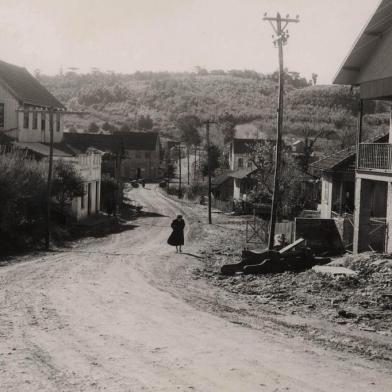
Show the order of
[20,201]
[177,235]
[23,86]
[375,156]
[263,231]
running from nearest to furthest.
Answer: [375,156] → [177,235] → [20,201] → [263,231] → [23,86]

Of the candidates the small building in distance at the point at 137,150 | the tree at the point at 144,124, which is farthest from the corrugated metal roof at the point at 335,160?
the tree at the point at 144,124

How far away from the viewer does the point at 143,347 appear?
9461 millimetres

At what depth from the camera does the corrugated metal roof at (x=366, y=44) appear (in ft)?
63.9

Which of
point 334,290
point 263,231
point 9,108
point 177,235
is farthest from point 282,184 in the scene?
point 334,290

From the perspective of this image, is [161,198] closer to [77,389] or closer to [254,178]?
[254,178]

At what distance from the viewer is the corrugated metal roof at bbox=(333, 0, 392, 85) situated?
19484mm

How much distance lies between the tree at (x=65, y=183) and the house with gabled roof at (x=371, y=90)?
17.7 m

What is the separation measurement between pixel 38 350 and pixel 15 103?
1387 inches

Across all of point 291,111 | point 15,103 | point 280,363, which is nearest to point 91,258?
point 280,363

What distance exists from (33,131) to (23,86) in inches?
161

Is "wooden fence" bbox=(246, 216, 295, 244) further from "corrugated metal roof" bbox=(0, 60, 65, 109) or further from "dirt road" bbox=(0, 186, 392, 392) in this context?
"corrugated metal roof" bbox=(0, 60, 65, 109)

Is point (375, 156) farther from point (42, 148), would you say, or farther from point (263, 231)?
point (42, 148)

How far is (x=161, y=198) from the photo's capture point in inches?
2603

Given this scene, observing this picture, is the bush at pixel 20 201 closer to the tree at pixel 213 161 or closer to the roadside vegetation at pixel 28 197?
the roadside vegetation at pixel 28 197
